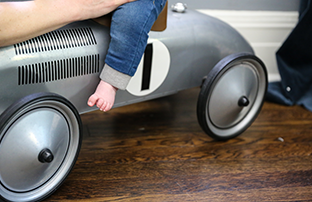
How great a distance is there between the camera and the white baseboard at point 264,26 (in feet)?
5.16

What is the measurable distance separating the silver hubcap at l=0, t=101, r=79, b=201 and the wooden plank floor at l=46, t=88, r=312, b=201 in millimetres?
81

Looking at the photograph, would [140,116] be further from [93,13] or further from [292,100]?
[292,100]

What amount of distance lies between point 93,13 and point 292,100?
1062 mm

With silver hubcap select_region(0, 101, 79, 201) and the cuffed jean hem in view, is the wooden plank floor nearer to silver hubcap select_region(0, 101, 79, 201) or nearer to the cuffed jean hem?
silver hubcap select_region(0, 101, 79, 201)

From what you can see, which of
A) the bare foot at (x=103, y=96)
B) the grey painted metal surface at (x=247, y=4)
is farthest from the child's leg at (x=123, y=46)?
the grey painted metal surface at (x=247, y=4)

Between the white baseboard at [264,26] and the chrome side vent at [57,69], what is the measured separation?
0.86 meters

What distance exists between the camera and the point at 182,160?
103 centimetres

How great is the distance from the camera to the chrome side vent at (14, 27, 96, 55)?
0.77m

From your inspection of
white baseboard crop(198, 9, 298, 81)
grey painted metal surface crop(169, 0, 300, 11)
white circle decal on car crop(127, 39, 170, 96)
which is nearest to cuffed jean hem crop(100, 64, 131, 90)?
white circle decal on car crop(127, 39, 170, 96)

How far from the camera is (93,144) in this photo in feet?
3.55

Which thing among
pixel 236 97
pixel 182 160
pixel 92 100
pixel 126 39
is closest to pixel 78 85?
pixel 92 100

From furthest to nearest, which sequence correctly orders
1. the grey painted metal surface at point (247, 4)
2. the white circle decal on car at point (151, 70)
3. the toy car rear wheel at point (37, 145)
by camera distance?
the grey painted metal surface at point (247, 4) < the white circle decal on car at point (151, 70) < the toy car rear wheel at point (37, 145)

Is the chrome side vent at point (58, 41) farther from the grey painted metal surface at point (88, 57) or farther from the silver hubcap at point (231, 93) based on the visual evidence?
the silver hubcap at point (231, 93)

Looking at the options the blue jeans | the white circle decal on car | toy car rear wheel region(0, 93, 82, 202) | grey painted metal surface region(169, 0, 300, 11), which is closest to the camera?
toy car rear wheel region(0, 93, 82, 202)
